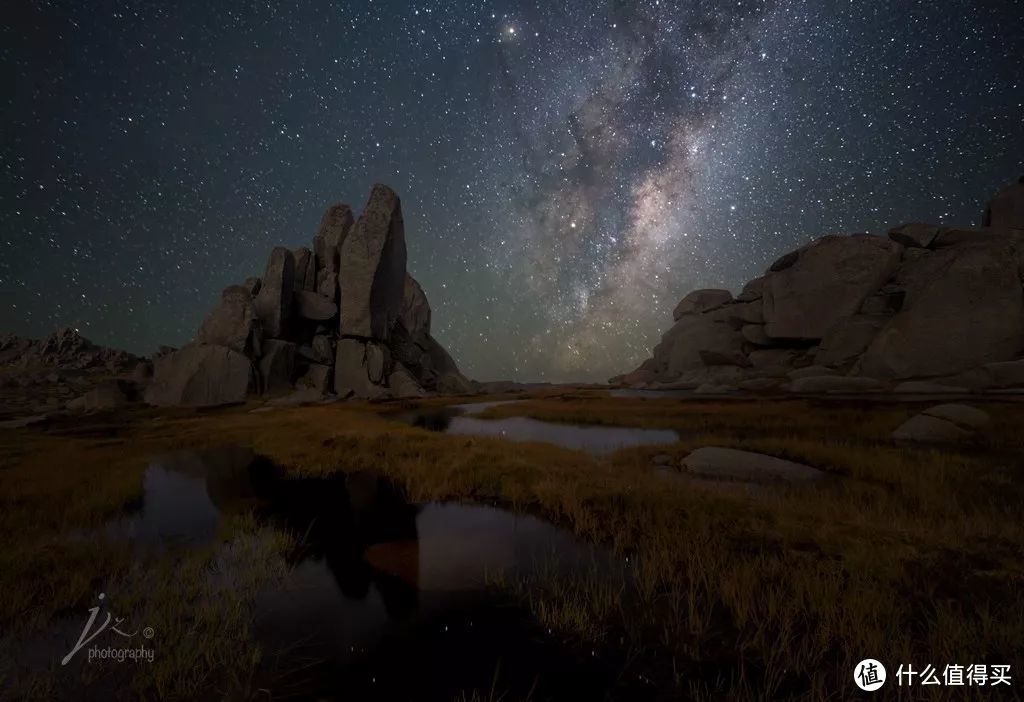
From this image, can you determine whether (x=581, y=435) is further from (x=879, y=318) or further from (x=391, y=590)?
(x=879, y=318)

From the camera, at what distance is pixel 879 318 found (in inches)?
1684

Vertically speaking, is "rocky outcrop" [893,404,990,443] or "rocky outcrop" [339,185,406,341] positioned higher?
"rocky outcrop" [339,185,406,341]

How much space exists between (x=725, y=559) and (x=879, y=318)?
54.4 meters

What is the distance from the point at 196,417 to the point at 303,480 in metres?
22.6

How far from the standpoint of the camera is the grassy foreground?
329cm

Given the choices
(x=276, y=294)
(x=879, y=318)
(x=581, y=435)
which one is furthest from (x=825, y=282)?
(x=276, y=294)

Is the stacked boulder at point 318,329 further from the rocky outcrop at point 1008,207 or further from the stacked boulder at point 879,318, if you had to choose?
the rocky outcrop at point 1008,207

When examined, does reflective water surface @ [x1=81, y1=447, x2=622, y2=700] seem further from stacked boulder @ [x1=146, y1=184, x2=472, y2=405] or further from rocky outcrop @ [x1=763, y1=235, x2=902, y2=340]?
rocky outcrop @ [x1=763, y1=235, x2=902, y2=340]

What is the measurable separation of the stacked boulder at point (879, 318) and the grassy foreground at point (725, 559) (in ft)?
94.6

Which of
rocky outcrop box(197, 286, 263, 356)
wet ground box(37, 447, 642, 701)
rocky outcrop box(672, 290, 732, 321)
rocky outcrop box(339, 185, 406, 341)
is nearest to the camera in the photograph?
wet ground box(37, 447, 642, 701)

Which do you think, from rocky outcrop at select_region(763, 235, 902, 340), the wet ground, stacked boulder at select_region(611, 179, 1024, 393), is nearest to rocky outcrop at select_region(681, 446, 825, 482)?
the wet ground

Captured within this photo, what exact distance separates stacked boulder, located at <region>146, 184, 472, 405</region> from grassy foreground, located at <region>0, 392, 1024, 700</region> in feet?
86.6

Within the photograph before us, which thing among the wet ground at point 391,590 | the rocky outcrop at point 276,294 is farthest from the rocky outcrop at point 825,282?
the rocky outcrop at point 276,294

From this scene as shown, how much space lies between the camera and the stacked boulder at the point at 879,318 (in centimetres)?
3219
